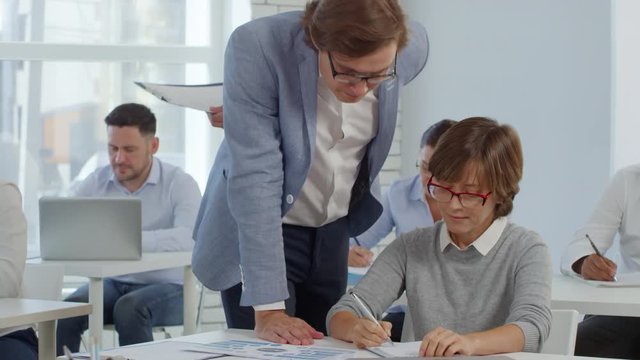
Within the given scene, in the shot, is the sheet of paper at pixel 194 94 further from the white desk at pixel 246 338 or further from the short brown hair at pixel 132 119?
the short brown hair at pixel 132 119

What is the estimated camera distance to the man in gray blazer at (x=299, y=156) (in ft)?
5.91

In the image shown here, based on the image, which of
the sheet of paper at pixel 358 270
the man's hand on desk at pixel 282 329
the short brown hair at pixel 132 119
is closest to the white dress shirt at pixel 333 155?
the man's hand on desk at pixel 282 329

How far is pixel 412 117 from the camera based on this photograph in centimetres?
504

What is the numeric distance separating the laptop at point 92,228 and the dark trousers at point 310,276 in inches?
58.9

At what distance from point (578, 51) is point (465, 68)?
680mm

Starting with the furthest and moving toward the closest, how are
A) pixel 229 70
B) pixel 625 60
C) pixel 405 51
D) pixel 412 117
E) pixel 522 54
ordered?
pixel 412 117, pixel 522 54, pixel 625 60, pixel 405 51, pixel 229 70

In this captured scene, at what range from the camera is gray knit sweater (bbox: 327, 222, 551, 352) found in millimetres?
2006

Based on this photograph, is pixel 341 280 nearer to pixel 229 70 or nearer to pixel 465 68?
pixel 229 70

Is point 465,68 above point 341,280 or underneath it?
above

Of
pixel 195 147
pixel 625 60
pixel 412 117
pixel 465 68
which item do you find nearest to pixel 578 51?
pixel 625 60

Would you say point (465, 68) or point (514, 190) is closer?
point (514, 190)

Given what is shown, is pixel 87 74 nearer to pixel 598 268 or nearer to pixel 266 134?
pixel 598 268

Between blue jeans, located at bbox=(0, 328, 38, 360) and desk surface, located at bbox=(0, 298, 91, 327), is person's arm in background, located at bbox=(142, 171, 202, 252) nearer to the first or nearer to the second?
blue jeans, located at bbox=(0, 328, 38, 360)

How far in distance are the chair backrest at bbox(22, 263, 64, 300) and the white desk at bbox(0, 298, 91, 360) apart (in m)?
0.42
